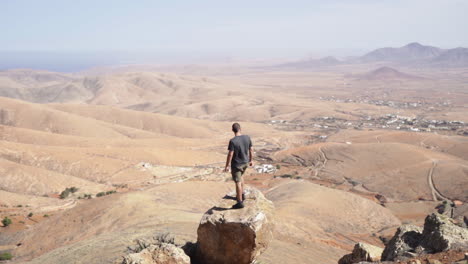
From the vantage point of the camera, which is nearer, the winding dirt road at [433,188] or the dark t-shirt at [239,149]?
the dark t-shirt at [239,149]

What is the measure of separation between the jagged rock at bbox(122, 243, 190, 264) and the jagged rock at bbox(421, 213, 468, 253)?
6595 mm

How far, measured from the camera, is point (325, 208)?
24.4m

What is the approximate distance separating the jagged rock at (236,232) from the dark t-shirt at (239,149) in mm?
1144

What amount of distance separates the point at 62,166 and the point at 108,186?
647 centimetres

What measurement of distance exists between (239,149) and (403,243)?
19.4 feet

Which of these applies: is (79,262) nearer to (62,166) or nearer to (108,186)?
(108,186)

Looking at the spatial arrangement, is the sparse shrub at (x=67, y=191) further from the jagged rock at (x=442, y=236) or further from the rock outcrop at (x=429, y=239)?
A: the jagged rock at (x=442, y=236)

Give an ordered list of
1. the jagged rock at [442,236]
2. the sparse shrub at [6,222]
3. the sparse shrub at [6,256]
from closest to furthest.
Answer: the jagged rock at [442,236] → the sparse shrub at [6,256] → the sparse shrub at [6,222]

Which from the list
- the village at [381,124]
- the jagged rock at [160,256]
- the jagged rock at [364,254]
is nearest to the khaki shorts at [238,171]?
the jagged rock at [160,256]

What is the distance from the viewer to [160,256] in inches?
324

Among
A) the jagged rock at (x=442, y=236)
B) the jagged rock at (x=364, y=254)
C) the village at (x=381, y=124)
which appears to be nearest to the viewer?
the jagged rock at (x=442, y=236)

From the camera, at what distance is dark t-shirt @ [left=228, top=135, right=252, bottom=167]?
8.19 meters

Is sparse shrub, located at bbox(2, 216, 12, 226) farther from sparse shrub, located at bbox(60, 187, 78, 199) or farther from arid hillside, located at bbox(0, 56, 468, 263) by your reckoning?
sparse shrub, located at bbox(60, 187, 78, 199)

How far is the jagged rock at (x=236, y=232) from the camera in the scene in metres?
7.98
